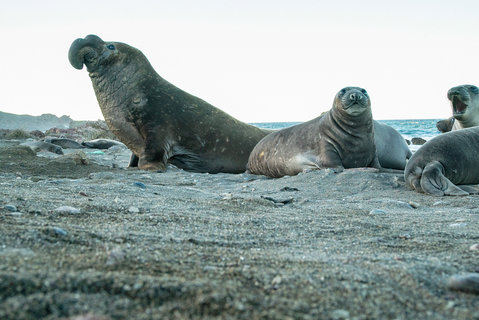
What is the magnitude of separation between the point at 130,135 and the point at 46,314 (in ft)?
22.5

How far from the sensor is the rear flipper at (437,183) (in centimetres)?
460

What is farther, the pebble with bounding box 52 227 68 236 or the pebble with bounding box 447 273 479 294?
the pebble with bounding box 52 227 68 236

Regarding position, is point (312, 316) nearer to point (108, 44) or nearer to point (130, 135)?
point (130, 135)

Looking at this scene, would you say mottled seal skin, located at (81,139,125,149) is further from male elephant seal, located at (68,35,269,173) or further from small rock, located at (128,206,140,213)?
small rock, located at (128,206,140,213)

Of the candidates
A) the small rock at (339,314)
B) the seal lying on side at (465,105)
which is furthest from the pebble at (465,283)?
the seal lying on side at (465,105)

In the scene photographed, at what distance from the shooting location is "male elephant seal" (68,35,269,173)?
7.79 meters

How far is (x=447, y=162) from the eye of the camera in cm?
522

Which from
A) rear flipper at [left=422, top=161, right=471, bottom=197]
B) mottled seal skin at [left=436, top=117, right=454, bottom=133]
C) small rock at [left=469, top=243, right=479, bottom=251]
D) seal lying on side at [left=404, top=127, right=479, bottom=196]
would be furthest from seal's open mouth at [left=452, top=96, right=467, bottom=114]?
small rock at [left=469, top=243, right=479, bottom=251]

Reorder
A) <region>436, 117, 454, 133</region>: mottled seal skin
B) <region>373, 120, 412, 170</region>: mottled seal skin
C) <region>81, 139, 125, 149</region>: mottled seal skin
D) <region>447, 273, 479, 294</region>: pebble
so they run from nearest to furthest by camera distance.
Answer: <region>447, 273, 479, 294</region>: pebble, <region>373, 120, 412, 170</region>: mottled seal skin, <region>436, 117, 454, 133</region>: mottled seal skin, <region>81, 139, 125, 149</region>: mottled seal skin

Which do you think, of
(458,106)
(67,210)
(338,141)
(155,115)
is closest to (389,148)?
(338,141)

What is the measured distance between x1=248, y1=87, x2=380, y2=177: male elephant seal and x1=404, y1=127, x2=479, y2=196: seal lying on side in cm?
107

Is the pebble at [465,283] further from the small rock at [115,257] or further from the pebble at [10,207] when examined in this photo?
the pebble at [10,207]

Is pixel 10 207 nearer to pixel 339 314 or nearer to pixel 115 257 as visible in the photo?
pixel 115 257

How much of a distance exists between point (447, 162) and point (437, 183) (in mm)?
498
